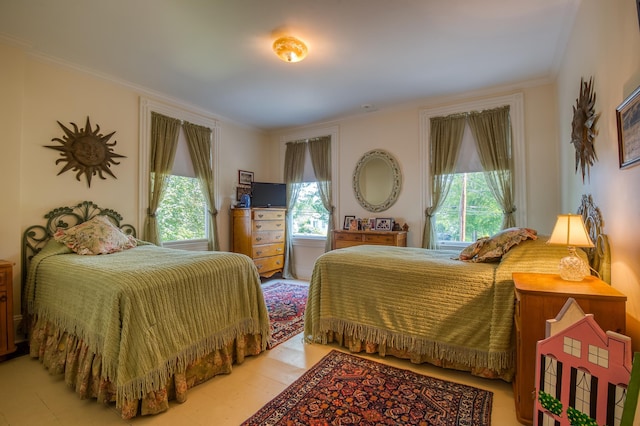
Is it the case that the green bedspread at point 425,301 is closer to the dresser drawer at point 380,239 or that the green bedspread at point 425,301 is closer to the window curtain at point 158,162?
the dresser drawer at point 380,239

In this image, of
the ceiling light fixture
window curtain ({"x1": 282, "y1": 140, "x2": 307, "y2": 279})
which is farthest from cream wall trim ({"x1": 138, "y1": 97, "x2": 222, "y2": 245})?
the ceiling light fixture

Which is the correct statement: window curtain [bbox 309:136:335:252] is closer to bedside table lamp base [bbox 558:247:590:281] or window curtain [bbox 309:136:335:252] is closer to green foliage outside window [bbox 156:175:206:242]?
green foliage outside window [bbox 156:175:206:242]

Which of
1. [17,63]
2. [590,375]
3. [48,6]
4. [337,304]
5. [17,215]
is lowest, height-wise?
[337,304]

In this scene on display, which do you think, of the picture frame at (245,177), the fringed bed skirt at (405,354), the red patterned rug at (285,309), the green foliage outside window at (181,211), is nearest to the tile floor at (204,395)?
the fringed bed skirt at (405,354)

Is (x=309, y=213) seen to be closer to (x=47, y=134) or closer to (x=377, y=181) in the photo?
(x=377, y=181)

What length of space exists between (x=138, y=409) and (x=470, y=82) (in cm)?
456

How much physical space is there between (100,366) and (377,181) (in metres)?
4.01

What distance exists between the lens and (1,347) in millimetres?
2406

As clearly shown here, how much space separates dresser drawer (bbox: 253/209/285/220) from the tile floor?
262 centimetres

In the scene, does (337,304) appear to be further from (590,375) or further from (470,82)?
(470,82)

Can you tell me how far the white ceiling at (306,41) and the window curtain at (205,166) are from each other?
582 millimetres

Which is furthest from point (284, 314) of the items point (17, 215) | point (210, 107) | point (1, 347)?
point (210, 107)

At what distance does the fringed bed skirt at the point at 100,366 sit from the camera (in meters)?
1.81

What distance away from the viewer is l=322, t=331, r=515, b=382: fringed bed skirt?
2.08 metres
